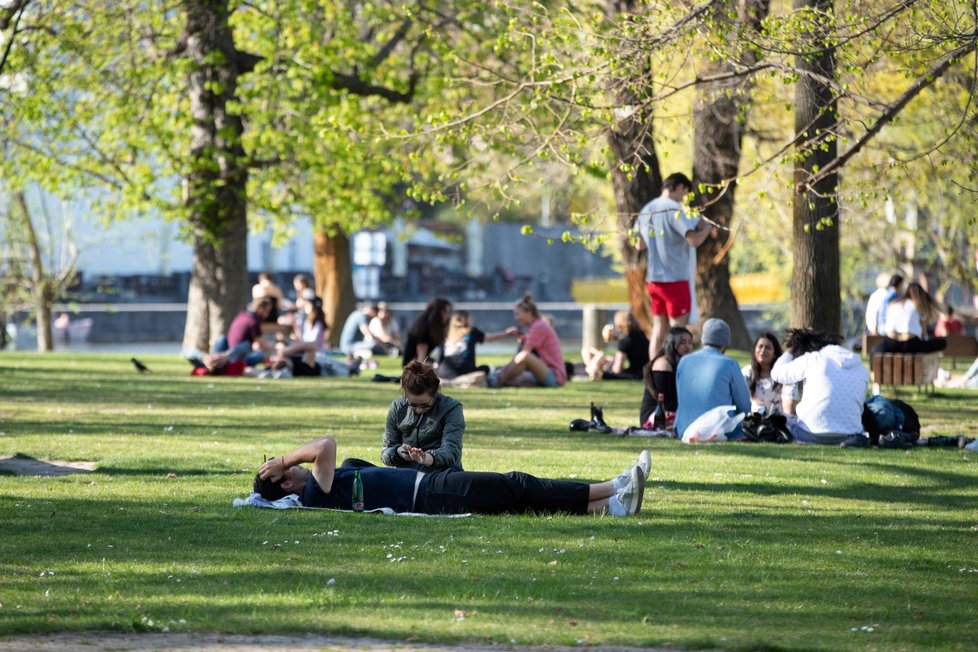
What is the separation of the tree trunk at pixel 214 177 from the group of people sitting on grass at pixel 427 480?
18.0 meters

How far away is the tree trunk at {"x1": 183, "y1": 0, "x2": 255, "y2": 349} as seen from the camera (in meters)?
27.1

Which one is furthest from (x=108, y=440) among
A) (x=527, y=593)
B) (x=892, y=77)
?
(x=892, y=77)

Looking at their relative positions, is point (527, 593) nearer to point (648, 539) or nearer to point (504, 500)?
point (648, 539)

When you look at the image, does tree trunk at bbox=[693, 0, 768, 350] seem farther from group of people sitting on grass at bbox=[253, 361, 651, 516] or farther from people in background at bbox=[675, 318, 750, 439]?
group of people sitting on grass at bbox=[253, 361, 651, 516]

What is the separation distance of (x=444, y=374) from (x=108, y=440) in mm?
8631

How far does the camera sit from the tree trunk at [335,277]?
35.9m

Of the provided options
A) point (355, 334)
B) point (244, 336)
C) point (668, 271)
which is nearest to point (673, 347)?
point (668, 271)

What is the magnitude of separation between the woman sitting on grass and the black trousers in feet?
0.54

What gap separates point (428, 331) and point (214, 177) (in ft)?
29.8

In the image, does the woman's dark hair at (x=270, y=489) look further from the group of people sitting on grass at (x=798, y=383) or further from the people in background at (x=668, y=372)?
the people in background at (x=668, y=372)

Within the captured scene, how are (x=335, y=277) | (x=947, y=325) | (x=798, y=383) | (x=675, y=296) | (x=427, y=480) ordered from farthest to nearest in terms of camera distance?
(x=335, y=277) → (x=947, y=325) → (x=675, y=296) → (x=798, y=383) → (x=427, y=480)

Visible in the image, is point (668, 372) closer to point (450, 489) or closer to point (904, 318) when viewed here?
point (450, 489)

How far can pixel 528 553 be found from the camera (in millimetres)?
8070

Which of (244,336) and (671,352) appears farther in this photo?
(244,336)
